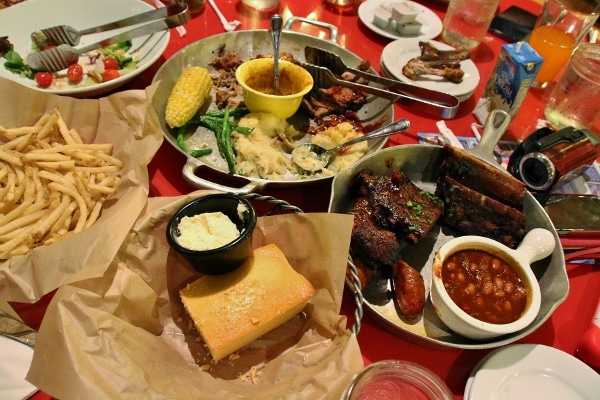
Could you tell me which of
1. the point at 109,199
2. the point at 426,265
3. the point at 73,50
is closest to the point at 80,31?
the point at 73,50

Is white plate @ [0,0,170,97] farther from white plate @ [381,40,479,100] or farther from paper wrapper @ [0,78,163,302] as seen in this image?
white plate @ [381,40,479,100]

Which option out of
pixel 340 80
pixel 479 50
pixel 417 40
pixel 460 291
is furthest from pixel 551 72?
pixel 460 291

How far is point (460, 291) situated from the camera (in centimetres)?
179

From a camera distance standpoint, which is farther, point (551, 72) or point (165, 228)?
point (551, 72)

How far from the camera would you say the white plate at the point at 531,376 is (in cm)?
159

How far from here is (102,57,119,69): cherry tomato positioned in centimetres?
278

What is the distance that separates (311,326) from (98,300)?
841mm

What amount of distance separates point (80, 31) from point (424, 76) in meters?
2.56

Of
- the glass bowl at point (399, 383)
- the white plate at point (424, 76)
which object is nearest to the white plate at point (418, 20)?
the white plate at point (424, 76)

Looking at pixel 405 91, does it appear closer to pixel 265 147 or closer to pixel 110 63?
pixel 265 147

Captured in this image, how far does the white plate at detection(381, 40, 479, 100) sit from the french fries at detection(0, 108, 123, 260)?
7.01 feet

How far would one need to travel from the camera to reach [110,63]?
279 centimetres

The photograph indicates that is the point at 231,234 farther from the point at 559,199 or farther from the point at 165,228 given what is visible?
the point at 559,199

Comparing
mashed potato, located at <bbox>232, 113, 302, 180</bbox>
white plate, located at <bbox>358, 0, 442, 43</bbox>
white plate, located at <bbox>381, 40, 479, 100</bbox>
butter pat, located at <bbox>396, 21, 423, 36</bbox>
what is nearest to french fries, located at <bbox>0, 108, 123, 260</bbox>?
mashed potato, located at <bbox>232, 113, 302, 180</bbox>
